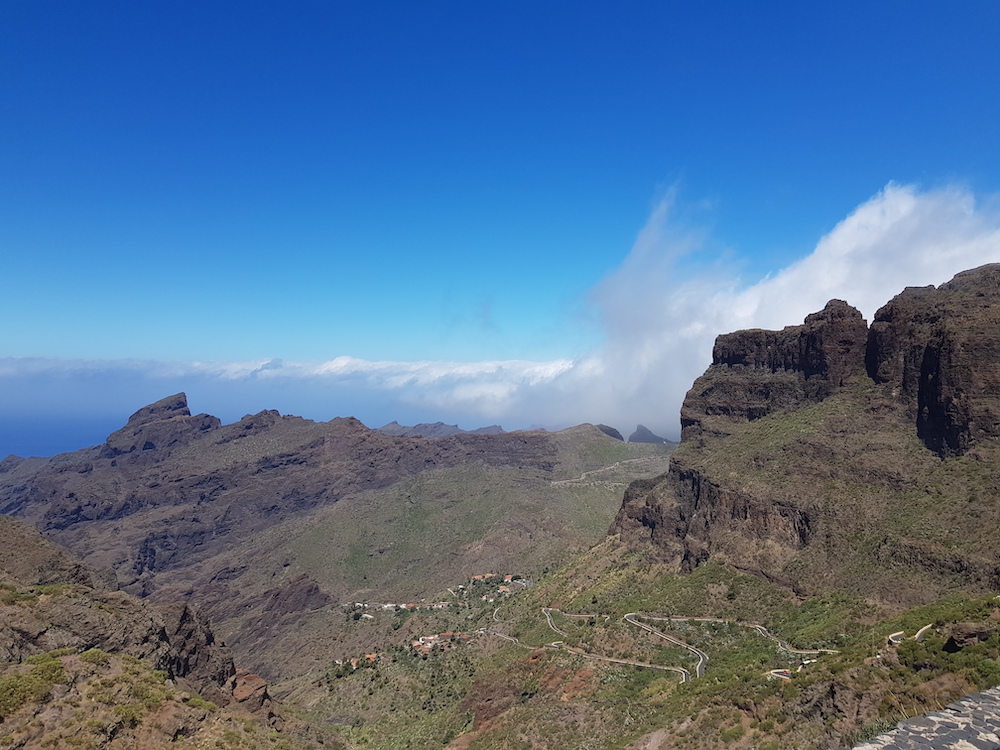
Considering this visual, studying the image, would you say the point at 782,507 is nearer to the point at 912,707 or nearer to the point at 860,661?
the point at 860,661

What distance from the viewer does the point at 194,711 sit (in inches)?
1201

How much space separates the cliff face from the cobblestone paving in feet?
132

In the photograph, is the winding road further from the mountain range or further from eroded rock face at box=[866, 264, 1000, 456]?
eroded rock face at box=[866, 264, 1000, 456]

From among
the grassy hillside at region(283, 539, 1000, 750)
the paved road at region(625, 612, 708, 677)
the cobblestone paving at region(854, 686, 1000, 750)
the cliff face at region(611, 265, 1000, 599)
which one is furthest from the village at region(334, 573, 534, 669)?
the cobblestone paving at region(854, 686, 1000, 750)

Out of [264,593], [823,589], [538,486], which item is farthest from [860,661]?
[538,486]

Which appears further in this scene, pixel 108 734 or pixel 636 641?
pixel 636 641

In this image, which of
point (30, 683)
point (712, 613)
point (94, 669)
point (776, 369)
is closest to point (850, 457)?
point (712, 613)

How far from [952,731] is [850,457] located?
62.4m

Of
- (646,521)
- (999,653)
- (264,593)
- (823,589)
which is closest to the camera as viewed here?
(999,653)

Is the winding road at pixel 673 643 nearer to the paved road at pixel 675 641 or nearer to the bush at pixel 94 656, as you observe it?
the paved road at pixel 675 641

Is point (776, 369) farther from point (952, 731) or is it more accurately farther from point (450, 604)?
point (952, 731)

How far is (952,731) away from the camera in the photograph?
16797 mm

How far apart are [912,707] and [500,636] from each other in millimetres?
67400

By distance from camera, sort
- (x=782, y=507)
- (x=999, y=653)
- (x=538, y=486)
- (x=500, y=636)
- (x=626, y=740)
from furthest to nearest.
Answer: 1. (x=538, y=486)
2. (x=500, y=636)
3. (x=782, y=507)
4. (x=626, y=740)
5. (x=999, y=653)
